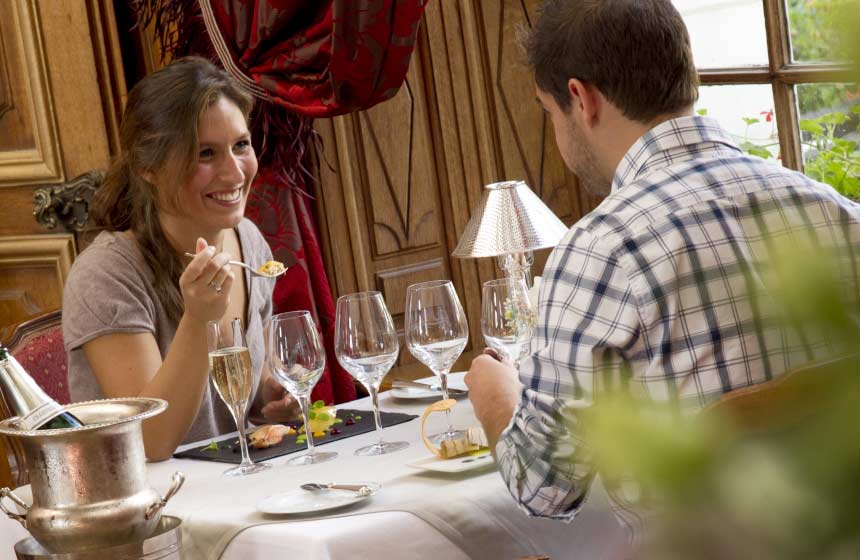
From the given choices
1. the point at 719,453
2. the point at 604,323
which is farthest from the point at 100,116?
the point at 719,453

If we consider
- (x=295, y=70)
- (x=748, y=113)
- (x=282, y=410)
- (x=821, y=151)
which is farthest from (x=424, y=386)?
(x=748, y=113)

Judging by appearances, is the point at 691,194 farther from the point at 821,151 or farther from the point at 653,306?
the point at 821,151

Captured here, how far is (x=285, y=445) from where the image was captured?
5.77 ft

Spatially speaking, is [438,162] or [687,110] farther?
[438,162]

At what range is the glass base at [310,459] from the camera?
5.32 ft

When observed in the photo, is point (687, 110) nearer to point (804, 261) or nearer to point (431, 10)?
point (804, 261)

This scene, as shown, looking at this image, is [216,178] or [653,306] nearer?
[653,306]

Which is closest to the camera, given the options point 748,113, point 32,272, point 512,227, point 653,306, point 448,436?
point 653,306

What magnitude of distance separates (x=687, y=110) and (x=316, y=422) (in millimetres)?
767

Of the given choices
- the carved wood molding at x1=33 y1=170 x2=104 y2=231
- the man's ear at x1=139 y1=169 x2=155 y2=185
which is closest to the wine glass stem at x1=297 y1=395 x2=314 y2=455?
the man's ear at x1=139 y1=169 x2=155 y2=185

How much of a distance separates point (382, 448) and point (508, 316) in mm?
278

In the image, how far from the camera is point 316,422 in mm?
1770

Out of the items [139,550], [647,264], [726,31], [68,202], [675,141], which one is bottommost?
[139,550]

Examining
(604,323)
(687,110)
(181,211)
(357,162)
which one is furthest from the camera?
(357,162)
